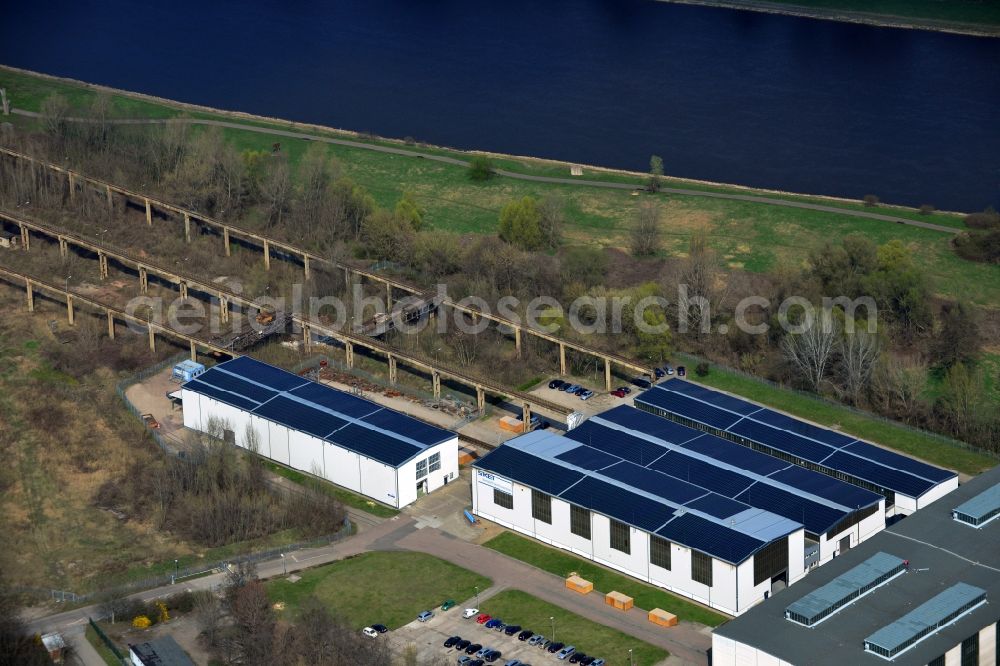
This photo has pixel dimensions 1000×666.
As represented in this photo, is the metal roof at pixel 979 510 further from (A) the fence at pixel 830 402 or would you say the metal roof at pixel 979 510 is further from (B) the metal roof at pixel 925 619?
(A) the fence at pixel 830 402

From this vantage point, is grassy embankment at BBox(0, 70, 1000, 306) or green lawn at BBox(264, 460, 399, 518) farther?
grassy embankment at BBox(0, 70, 1000, 306)

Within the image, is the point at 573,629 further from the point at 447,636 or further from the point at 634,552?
the point at 634,552

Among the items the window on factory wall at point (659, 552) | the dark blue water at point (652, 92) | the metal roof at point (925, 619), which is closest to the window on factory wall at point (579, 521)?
the window on factory wall at point (659, 552)

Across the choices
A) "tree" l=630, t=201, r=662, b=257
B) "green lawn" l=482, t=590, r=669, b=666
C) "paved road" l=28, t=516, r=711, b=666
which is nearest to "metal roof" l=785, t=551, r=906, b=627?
"paved road" l=28, t=516, r=711, b=666

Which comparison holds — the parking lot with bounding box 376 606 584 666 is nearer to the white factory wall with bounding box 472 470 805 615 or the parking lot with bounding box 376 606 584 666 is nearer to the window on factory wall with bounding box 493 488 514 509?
the white factory wall with bounding box 472 470 805 615

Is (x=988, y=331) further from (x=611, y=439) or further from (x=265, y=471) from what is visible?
(x=265, y=471)

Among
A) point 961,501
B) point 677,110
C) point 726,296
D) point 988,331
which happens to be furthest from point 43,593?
point 677,110

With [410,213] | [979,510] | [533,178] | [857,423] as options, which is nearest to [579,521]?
[979,510]
